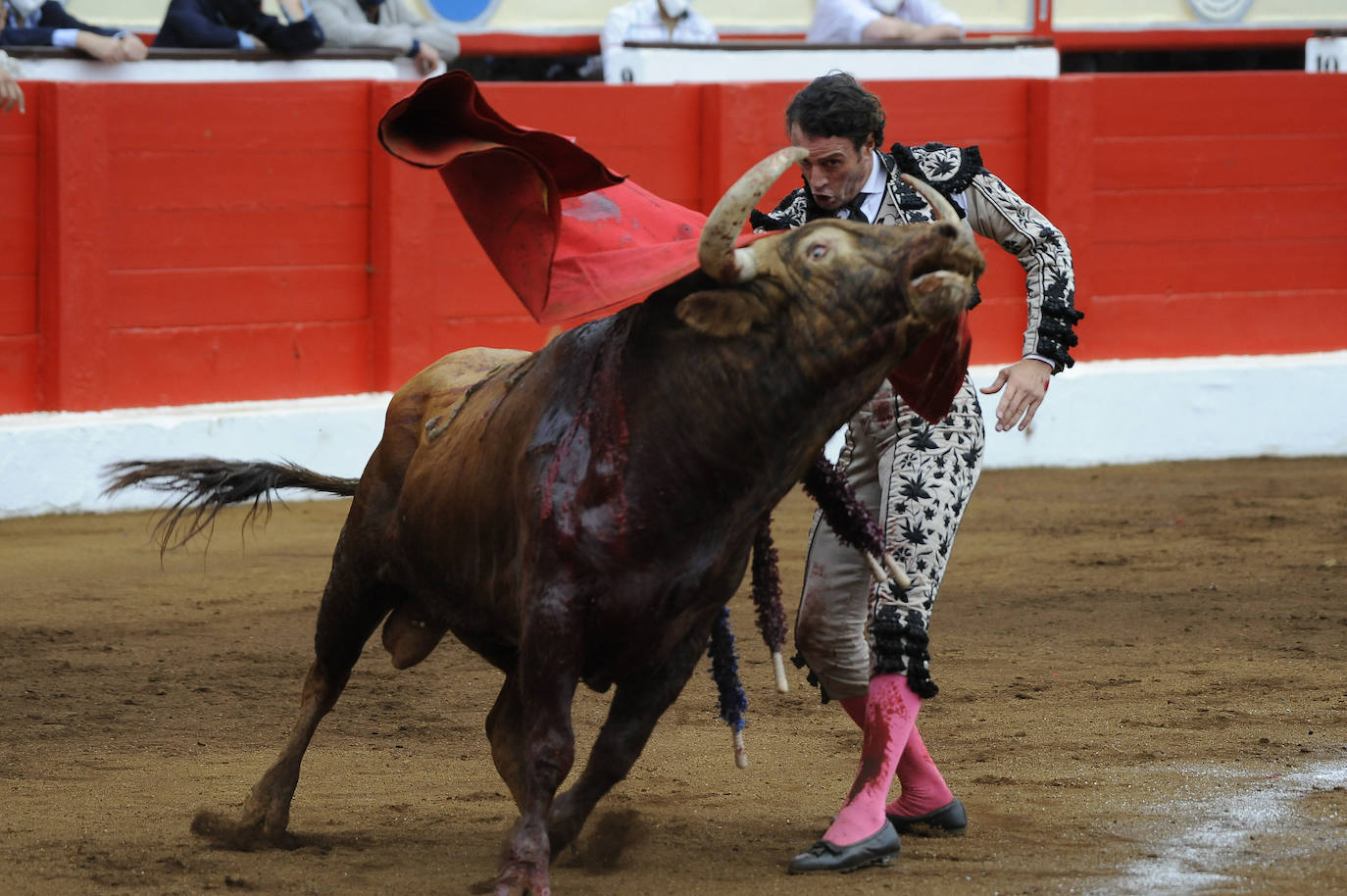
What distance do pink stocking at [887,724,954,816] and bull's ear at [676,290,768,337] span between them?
1.03 m

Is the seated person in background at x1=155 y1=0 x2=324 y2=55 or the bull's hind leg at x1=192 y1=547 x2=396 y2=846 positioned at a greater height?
the seated person in background at x1=155 y1=0 x2=324 y2=55

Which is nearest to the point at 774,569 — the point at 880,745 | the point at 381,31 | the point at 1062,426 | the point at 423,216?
the point at 880,745

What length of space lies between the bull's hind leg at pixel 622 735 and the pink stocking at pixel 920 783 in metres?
0.57

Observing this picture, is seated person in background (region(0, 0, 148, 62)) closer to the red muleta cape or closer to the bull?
the red muleta cape

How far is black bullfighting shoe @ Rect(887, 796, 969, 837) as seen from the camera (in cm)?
351

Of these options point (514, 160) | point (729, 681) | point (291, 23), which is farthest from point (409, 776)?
point (291, 23)

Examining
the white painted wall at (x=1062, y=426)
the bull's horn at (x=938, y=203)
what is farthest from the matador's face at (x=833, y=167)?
the white painted wall at (x=1062, y=426)

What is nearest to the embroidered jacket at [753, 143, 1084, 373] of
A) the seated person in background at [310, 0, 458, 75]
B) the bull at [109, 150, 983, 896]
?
the bull at [109, 150, 983, 896]

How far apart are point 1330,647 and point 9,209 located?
5071mm

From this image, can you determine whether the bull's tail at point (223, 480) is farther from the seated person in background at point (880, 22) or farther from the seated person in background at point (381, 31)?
the seated person in background at point (880, 22)

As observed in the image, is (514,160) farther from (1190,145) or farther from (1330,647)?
(1190,145)

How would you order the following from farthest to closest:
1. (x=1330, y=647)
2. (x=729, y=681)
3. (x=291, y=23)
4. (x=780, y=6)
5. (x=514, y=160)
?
(x=780, y=6)
(x=291, y=23)
(x=1330, y=647)
(x=729, y=681)
(x=514, y=160)

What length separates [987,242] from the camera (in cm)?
882

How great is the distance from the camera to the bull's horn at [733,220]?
8.77ft
